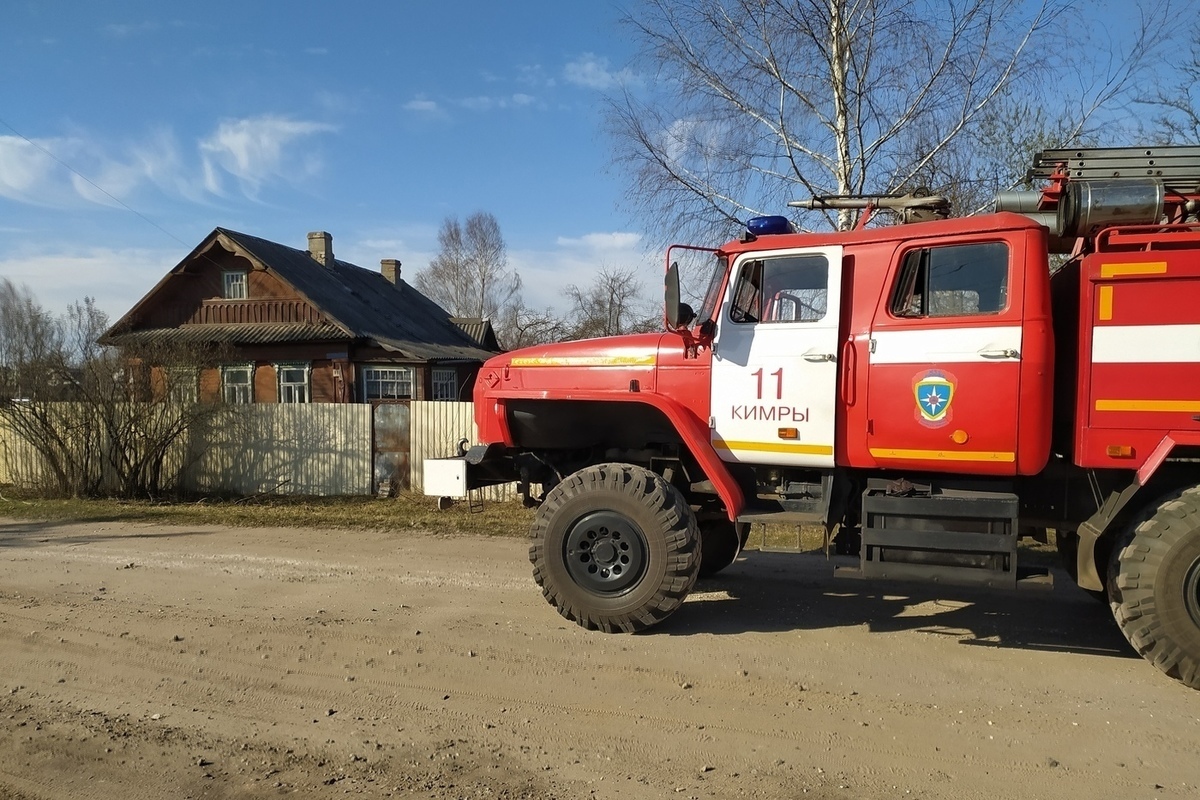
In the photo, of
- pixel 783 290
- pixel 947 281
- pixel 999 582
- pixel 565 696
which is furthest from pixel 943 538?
pixel 565 696

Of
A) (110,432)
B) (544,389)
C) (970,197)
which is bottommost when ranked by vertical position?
(110,432)

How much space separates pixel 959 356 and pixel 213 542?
8.17 meters

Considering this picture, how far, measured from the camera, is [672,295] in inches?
206

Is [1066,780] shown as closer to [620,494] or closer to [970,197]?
[620,494]

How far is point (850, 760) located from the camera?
3.76 meters

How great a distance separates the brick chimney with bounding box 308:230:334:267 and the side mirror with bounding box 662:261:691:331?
25.8 meters

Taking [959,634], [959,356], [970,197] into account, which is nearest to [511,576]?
[959,634]

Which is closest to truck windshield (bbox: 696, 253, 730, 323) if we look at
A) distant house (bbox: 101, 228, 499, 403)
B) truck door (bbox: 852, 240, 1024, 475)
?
truck door (bbox: 852, 240, 1024, 475)

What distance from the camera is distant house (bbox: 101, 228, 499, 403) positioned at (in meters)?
22.7

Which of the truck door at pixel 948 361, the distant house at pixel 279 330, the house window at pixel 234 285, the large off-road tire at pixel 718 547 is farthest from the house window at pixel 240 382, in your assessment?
the truck door at pixel 948 361

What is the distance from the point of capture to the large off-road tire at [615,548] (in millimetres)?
5406

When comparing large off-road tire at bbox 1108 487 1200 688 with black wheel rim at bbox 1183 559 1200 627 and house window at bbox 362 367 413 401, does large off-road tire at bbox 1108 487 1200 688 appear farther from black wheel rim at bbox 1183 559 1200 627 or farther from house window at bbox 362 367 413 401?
house window at bbox 362 367 413 401

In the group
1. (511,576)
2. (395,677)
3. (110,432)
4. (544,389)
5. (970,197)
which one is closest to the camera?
(395,677)

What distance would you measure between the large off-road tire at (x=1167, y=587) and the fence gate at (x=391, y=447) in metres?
11.1
